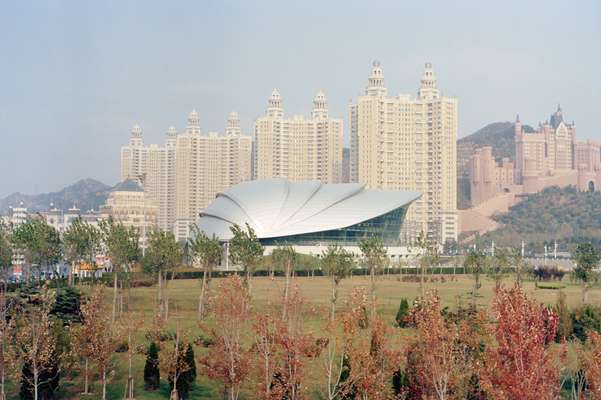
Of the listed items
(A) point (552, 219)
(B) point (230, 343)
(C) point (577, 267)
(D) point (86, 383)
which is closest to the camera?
(B) point (230, 343)

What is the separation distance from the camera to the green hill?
140000 millimetres

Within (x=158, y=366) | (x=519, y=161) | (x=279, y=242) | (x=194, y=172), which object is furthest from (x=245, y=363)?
(x=519, y=161)

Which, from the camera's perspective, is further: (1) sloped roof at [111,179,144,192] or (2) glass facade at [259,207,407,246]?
(1) sloped roof at [111,179,144,192]

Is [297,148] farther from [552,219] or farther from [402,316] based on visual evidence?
[402,316]

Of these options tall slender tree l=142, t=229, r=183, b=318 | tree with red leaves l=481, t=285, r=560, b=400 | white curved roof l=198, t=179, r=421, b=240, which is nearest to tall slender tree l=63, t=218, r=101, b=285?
tall slender tree l=142, t=229, r=183, b=318

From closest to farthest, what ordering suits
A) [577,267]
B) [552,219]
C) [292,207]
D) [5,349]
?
[5,349] → [577,267] → [292,207] → [552,219]

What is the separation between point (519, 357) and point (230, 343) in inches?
370

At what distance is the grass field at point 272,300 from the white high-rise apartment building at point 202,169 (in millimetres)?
95485

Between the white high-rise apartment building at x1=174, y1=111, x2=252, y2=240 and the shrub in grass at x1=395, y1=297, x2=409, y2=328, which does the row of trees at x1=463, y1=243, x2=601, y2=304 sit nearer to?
the shrub in grass at x1=395, y1=297, x2=409, y2=328

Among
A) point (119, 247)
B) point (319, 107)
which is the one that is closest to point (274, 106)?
point (319, 107)

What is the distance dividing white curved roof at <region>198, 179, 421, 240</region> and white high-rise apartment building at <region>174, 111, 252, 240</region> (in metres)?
66.6

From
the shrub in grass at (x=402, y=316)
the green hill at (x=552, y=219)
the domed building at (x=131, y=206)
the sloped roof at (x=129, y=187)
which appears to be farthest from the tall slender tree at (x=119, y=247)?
the sloped roof at (x=129, y=187)

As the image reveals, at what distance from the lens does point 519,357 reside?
16.1 m

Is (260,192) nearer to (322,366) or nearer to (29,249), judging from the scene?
(29,249)
